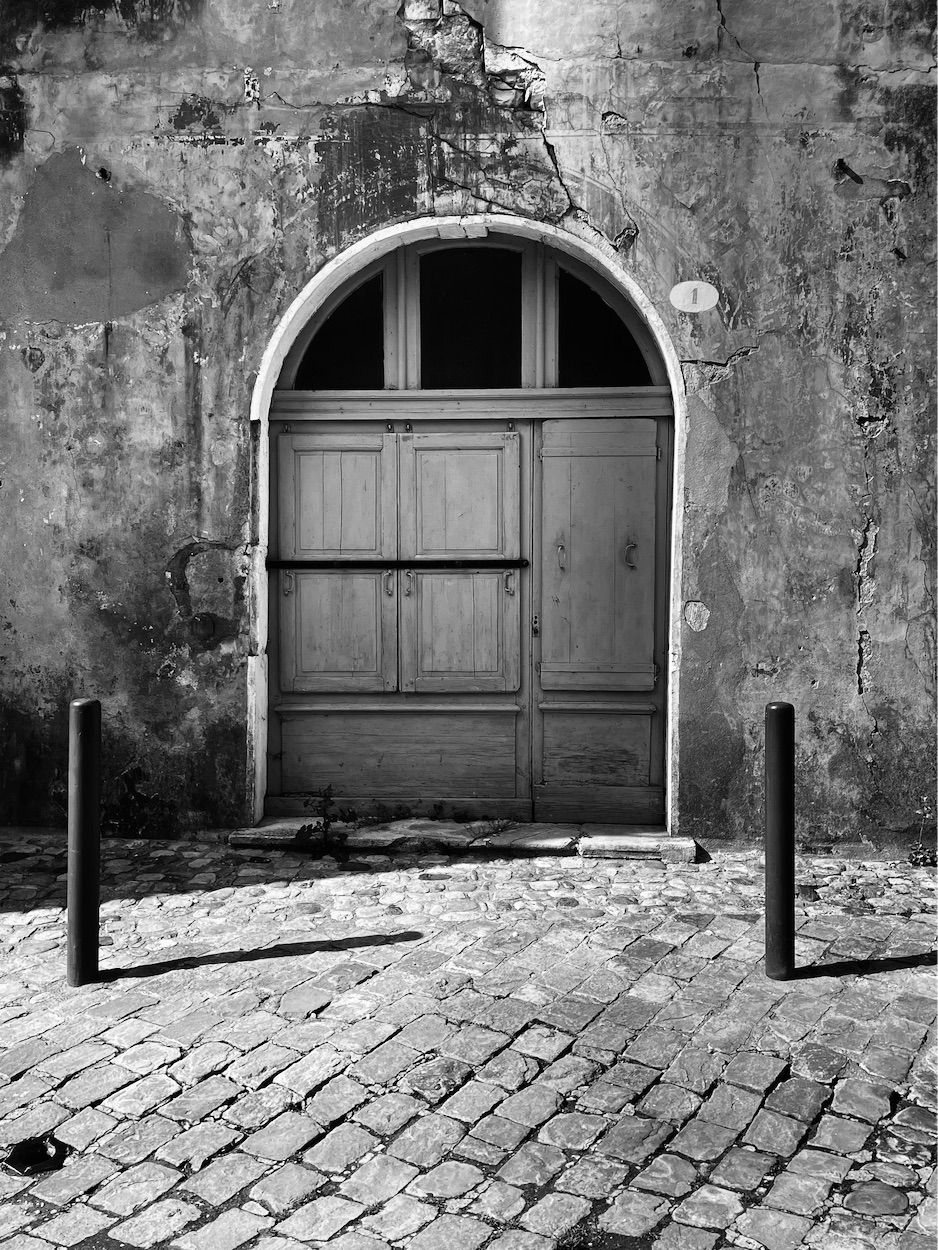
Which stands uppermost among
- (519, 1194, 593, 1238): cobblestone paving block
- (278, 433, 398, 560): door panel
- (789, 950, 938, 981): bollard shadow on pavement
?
(278, 433, 398, 560): door panel

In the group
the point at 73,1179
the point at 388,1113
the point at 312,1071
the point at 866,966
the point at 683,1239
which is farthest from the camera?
the point at 866,966

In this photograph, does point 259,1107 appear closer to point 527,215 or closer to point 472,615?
point 472,615

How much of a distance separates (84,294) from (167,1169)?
14.0ft

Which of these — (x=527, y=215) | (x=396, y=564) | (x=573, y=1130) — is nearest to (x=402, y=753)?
(x=396, y=564)

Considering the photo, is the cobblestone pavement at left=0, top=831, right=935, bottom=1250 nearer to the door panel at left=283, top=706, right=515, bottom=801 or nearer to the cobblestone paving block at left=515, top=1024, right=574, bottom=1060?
the cobblestone paving block at left=515, top=1024, right=574, bottom=1060

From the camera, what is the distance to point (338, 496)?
18.6 feet

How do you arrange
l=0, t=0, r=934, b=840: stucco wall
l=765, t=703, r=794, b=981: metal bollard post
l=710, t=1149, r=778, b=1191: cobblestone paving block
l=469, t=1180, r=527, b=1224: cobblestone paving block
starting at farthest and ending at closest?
l=0, t=0, r=934, b=840: stucco wall < l=765, t=703, r=794, b=981: metal bollard post < l=710, t=1149, r=778, b=1191: cobblestone paving block < l=469, t=1180, r=527, b=1224: cobblestone paving block

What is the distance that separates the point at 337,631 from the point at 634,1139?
338cm

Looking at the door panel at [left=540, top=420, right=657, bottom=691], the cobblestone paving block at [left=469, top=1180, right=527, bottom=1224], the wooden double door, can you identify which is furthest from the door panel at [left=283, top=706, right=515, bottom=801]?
the cobblestone paving block at [left=469, top=1180, right=527, bottom=1224]

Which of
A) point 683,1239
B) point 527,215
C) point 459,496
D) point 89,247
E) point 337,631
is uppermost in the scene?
point 527,215

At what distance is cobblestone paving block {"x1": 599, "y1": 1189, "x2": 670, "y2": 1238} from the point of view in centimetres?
246

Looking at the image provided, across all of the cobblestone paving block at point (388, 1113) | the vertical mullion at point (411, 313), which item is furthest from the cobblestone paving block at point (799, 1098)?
the vertical mullion at point (411, 313)

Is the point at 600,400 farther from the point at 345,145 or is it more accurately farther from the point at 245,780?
the point at 245,780

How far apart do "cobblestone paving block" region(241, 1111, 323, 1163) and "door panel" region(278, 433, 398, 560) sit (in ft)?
10.7
